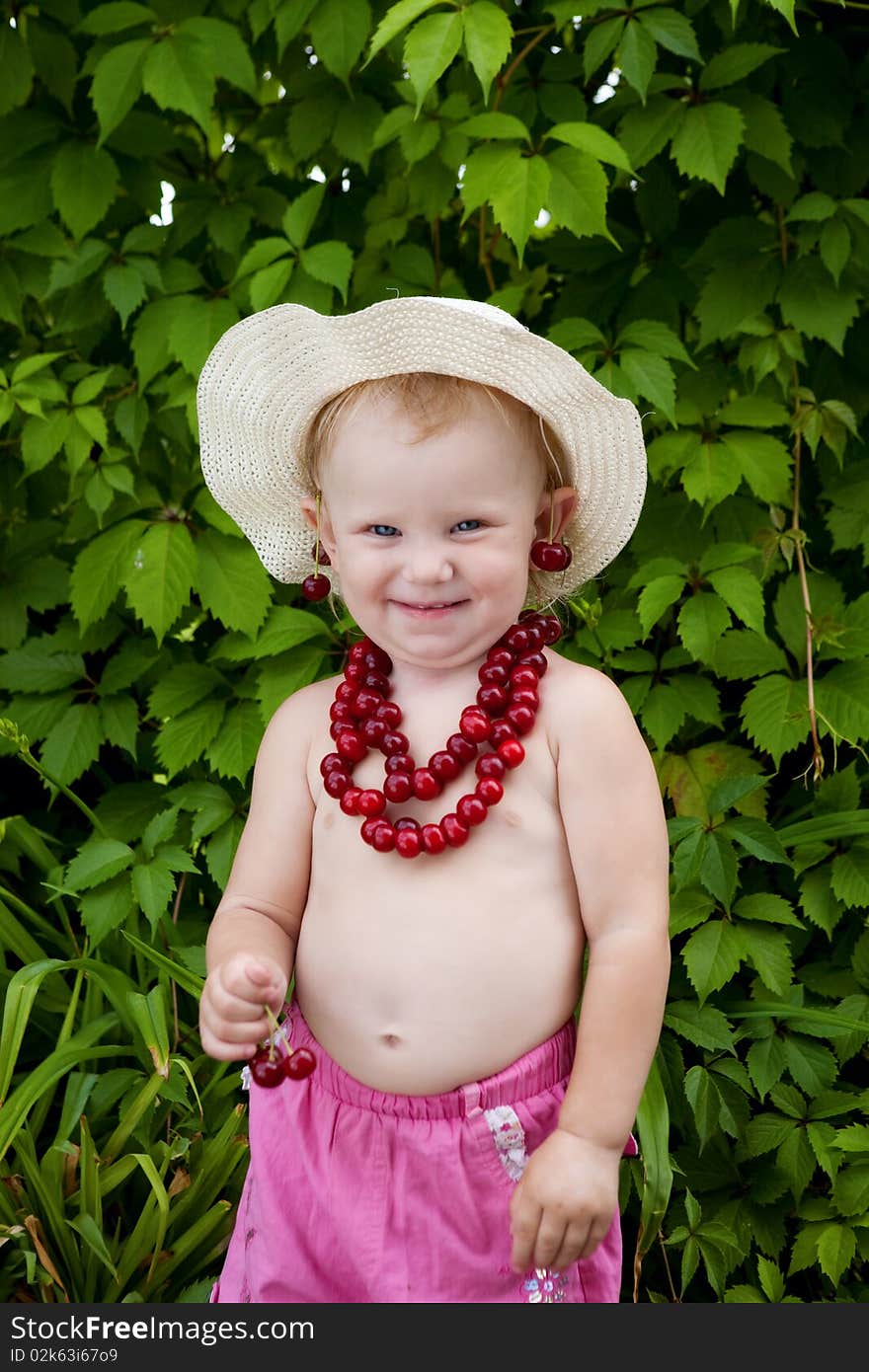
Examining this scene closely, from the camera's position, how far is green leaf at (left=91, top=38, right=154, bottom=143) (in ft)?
6.20

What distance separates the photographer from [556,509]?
4.28 feet

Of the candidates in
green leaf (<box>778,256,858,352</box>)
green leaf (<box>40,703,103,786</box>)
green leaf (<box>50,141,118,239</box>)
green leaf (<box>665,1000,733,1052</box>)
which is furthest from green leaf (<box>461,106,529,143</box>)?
green leaf (<box>665,1000,733,1052</box>)

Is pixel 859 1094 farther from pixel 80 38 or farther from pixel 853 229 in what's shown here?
pixel 80 38

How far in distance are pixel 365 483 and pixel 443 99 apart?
116 centimetres

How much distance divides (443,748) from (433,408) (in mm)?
344

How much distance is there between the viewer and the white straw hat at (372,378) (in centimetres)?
116

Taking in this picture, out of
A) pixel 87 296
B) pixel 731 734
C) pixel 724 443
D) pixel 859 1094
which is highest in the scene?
pixel 87 296

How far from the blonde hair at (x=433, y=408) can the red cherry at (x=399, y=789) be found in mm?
322

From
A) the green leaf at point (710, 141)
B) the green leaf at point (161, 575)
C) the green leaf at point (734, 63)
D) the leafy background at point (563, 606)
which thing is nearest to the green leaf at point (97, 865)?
the leafy background at point (563, 606)

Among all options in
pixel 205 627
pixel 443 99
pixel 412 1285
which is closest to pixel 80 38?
pixel 443 99

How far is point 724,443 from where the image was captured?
1989 millimetres

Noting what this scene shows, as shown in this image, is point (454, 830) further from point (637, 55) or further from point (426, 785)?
Answer: point (637, 55)

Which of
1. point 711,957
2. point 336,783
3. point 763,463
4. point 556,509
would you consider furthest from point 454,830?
point 763,463

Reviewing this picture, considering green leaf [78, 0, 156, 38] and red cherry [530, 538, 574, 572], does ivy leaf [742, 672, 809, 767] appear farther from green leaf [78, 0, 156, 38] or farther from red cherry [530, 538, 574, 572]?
green leaf [78, 0, 156, 38]
